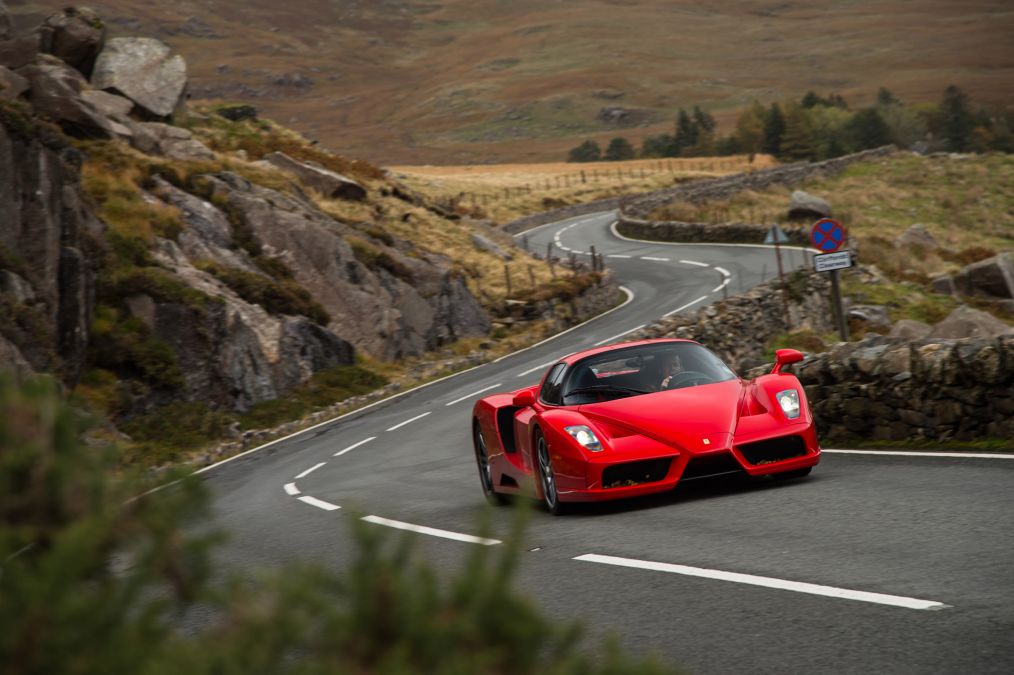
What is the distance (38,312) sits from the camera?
22438 millimetres

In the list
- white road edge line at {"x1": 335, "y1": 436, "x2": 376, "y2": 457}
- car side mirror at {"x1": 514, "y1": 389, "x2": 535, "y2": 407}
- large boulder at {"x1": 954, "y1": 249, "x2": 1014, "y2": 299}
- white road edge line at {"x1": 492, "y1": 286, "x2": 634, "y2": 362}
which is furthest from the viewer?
large boulder at {"x1": 954, "y1": 249, "x2": 1014, "y2": 299}

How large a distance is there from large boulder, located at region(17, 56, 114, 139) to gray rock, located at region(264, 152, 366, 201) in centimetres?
947

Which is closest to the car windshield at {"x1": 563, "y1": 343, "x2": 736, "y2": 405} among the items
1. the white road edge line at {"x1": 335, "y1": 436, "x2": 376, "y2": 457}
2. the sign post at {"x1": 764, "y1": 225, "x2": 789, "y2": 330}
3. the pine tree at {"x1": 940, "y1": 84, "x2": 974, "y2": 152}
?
the white road edge line at {"x1": 335, "y1": 436, "x2": 376, "y2": 457}

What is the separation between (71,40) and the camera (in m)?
43.7

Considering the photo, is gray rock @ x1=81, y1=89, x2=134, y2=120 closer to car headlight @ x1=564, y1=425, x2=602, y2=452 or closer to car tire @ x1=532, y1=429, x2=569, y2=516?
car tire @ x1=532, y1=429, x2=569, y2=516

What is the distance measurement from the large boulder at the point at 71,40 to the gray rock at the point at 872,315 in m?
28.9

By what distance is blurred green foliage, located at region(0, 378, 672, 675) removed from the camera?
7.29ft

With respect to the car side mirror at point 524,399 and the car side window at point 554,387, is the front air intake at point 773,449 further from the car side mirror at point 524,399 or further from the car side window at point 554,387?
the car side mirror at point 524,399

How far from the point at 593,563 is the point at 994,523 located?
241 centimetres

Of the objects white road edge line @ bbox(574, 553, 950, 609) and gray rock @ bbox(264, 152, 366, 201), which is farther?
gray rock @ bbox(264, 152, 366, 201)

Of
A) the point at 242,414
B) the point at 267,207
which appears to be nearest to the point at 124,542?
the point at 242,414

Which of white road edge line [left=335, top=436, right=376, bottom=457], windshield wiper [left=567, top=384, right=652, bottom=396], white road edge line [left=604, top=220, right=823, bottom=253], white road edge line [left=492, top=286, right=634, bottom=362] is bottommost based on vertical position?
white road edge line [left=604, top=220, right=823, bottom=253]

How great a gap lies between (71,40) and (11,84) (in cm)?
1174

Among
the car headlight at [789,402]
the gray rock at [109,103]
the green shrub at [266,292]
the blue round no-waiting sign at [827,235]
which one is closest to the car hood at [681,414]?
the car headlight at [789,402]
